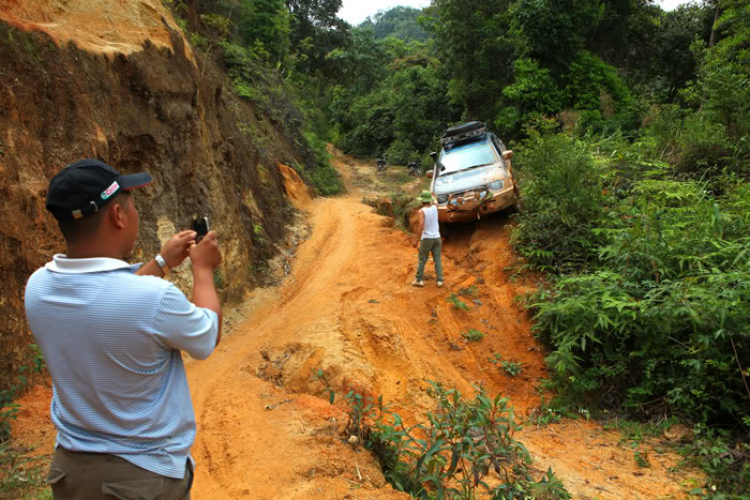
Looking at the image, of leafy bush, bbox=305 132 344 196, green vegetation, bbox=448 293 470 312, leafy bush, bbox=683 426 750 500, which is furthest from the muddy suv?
leafy bush, bbox=305 132 344 196

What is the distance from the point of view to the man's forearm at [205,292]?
173cm

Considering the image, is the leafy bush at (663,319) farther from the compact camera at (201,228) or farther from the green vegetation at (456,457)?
the compact camera at (201,228)

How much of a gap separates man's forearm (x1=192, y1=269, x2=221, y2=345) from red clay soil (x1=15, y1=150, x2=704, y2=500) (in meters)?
2.08

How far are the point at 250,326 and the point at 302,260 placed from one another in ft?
9.80

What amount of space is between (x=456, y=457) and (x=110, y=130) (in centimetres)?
551

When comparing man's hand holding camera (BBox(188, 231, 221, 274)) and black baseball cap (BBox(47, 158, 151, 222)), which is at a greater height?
black baseball cap (BBox(47, 158, 151, 222))

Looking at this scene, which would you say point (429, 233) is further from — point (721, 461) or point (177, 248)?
point (177, 248)

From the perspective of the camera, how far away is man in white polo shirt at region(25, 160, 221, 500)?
5.02 ft

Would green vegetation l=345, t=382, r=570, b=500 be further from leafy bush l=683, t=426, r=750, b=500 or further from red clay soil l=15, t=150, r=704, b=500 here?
leafy bush l=683, t=426, r=750, b=500

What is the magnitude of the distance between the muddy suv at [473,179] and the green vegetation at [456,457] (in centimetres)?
559

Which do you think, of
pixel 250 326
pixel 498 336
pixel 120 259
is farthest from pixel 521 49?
pixel 120 259

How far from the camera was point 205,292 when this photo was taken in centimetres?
176

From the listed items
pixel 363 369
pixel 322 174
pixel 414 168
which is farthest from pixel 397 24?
pixel 363 369

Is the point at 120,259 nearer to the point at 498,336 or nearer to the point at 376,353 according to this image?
the point at 376,353
